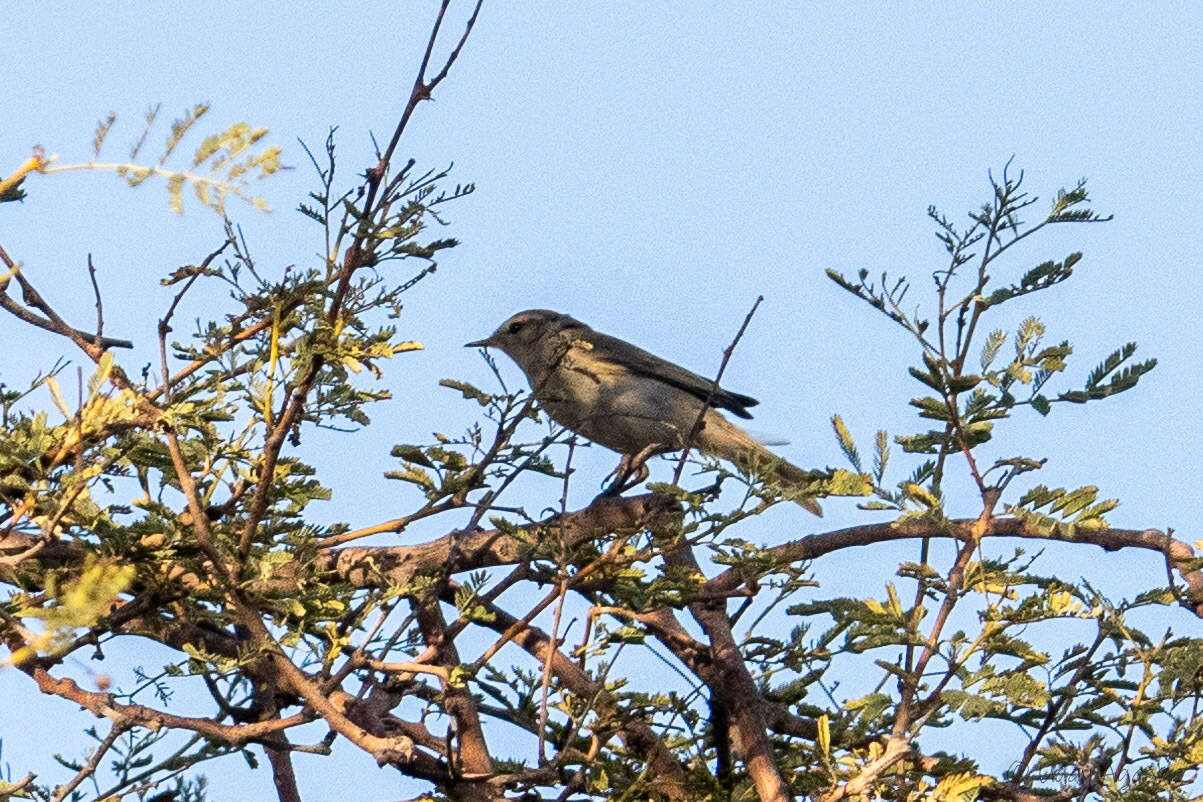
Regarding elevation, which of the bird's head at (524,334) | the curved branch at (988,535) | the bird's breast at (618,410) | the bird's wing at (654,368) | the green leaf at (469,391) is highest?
the bird's head at (524,334)

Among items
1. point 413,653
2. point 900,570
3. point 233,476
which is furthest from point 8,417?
point 900,570

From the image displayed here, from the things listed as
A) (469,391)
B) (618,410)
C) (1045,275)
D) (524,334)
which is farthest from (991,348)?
(524,334)

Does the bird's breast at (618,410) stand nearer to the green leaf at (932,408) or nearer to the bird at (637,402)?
the bird at (637,402)

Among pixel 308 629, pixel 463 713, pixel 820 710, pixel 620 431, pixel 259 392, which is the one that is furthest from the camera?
pixel 620 431

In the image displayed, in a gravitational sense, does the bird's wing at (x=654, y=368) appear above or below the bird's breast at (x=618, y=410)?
above

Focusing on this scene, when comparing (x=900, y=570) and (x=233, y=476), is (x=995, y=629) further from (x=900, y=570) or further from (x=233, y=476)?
(x=233, y=476)

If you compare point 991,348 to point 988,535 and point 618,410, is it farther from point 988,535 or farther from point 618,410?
point 618,410

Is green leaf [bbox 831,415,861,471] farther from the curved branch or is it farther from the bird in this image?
the bird

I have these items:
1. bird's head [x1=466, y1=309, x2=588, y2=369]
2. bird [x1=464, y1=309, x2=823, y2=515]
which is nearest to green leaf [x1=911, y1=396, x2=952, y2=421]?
bird [x1=464, y1=309, x2=823, y2=515]

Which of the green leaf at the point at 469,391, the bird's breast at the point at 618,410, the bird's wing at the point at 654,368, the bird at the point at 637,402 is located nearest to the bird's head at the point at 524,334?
the bird at the point at 637,402

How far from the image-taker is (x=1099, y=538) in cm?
391

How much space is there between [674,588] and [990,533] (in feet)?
2.80

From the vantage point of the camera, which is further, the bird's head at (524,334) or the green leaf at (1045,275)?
the bird's head at (524,334)

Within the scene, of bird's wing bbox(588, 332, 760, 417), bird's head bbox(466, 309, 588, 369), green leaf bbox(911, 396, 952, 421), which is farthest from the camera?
bird's head bbox(466, 309, 588, 369)
